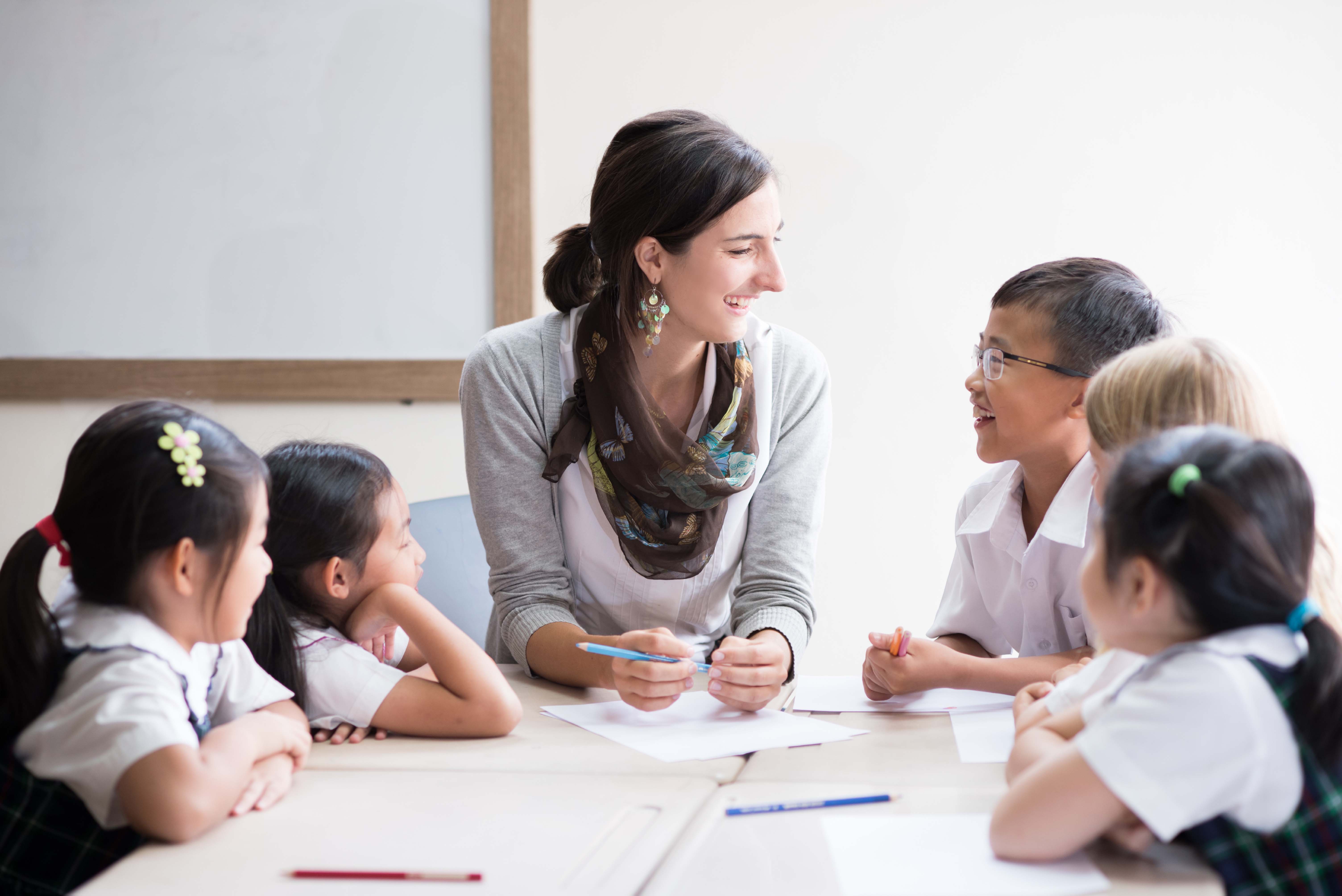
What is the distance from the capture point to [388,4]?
8.17 feet

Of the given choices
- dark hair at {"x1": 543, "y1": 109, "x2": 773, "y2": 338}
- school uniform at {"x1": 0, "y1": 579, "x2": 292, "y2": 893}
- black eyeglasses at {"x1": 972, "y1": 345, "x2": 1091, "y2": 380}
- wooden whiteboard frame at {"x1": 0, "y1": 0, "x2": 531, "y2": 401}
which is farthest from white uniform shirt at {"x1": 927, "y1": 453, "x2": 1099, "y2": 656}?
wooden whiteboard frame at {"x1": 0, "y1": 0, "x2": 531, "y2": 401}

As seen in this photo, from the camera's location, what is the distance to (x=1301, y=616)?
2.48ft

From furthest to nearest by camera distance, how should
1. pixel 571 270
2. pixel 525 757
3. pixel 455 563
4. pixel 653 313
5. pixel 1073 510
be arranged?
pixel 455 563
pixel 571 270
pixel 653 313
pixel 1073 510
pixel 525 757

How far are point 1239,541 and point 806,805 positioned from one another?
41 cm

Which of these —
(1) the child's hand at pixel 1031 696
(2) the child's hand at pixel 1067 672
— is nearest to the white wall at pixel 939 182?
(2) the child's hand at pixel 1067 672

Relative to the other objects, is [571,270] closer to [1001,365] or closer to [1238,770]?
[1001,365]

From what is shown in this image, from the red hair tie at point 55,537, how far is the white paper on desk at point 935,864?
73 centimetres

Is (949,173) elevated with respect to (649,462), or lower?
elevated

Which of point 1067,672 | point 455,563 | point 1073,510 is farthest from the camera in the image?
point 455,563

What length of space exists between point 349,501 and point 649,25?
5.40ft

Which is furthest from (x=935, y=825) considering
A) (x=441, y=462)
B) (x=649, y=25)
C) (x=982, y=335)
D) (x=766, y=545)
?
(x=649, y=25)

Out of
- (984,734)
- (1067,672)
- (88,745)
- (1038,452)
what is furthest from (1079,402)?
(88,745)

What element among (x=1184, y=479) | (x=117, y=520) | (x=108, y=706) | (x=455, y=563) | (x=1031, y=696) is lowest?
(x=455, y=563)

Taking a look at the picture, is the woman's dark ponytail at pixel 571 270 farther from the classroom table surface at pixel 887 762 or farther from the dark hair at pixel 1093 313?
the classroom table surface at pixel 887 762
